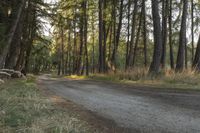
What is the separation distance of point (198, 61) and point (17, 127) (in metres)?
17.1

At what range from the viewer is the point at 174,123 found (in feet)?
19.7

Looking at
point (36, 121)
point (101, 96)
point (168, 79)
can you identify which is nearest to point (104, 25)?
point (168, 79)

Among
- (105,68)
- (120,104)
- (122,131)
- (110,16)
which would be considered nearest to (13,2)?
(120,104)

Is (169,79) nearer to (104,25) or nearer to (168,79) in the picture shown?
(168,79)

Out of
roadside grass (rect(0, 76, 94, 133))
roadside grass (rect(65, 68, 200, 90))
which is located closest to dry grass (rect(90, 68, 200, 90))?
roadside grass (rect(65, 68, 200, 90))

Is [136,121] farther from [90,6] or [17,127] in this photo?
[90,6]

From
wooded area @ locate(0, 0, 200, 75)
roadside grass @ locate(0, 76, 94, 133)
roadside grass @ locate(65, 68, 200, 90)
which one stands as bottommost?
roadside grass @ locate(0, 76, 94, 133)

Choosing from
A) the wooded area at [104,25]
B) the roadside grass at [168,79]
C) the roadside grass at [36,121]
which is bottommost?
the roadside grass at [36,121]

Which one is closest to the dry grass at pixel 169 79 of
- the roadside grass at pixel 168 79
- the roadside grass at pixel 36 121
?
the roadside grass at pixel 168 79

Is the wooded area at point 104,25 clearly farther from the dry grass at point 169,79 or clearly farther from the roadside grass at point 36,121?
the roadside grass at point 36,121

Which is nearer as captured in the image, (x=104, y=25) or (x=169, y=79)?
(x=169, y=79)

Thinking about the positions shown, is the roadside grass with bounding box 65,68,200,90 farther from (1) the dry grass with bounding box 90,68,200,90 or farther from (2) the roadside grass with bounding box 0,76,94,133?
(2) the roadside grass with bounding box 0,76,94,133

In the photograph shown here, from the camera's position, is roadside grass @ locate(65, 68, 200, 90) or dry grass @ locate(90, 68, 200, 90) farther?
dry grass @ locate(90, 68, 200, 90)

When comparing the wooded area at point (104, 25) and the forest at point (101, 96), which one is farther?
the wooded area at point (104, 25)
